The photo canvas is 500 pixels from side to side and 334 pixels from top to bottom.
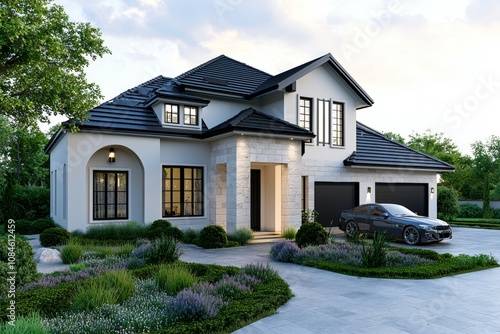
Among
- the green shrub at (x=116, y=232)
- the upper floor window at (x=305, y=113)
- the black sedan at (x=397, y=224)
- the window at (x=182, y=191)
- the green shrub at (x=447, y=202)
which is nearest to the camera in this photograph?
the black sedan at (x=397, y=224)

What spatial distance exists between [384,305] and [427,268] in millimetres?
2967

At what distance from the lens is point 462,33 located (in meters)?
12.2

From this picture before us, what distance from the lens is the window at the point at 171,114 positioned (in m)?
14.9

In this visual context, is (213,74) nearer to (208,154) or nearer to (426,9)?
(208,154)

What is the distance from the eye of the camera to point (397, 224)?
1307 centimetres

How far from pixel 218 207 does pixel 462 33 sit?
10.6m

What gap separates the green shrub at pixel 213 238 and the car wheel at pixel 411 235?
6.27 metres

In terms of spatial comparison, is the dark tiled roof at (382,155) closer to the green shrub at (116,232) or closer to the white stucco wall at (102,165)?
the white stucco wall at (102,165)

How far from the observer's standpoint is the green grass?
25.7ft

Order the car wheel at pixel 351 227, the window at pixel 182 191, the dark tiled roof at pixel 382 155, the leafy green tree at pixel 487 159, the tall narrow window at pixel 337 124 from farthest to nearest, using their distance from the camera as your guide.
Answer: the leafy green tree at pixel 487 159 → the dark tiled roof at pixel 382 155 → the tall narrow window at pixel 337 124 → the window at pixel 182 191 → the car wheel at pixel 351 227

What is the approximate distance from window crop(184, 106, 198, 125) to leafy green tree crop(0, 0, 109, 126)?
139 inches

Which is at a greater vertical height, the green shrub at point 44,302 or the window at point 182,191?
the window at point 182,191

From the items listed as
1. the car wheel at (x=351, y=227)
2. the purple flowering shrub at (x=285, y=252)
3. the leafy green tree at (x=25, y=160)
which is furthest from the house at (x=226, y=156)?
the leafy green tree at (x=25, y=160)

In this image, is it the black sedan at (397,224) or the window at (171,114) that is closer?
the black sedan at (397,224)
